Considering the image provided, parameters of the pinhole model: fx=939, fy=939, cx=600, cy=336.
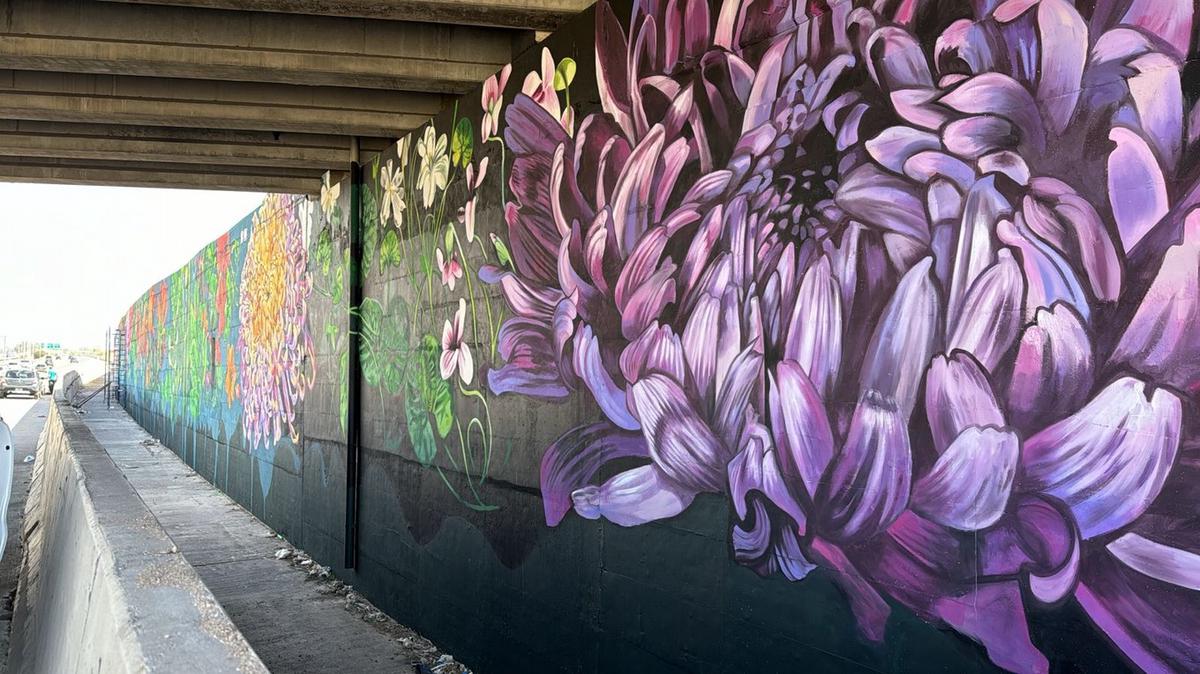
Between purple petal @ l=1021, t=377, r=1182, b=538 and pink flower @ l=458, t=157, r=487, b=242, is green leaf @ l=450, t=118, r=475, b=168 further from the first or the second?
purple petal @ l=1021, t=377, r=1182, b=538

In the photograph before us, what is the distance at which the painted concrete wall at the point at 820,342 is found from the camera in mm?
2609

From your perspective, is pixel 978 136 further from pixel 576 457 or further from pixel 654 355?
pixel 576 457

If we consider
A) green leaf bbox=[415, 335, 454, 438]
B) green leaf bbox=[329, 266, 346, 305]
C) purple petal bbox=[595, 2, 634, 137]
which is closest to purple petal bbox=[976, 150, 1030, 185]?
purple petal bbox=[595, 2, 634, 137]

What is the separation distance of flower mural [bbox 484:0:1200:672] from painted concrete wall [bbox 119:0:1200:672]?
1 centimetres

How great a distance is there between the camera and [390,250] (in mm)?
8023

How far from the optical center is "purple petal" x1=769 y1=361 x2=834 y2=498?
11.6ft

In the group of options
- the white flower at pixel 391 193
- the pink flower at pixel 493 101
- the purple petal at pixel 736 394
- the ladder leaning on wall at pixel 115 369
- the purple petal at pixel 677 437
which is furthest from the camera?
the ladder leaning on wall at pixel 115 369

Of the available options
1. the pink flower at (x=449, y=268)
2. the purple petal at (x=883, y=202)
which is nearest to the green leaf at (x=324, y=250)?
the pink flower at (x=449, y=268)

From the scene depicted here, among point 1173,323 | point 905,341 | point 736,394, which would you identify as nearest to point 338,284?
point 736,394

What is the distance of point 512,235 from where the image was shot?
5.83 meters

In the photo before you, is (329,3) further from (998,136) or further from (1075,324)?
(1075,324)

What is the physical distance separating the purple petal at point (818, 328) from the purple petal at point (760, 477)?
367mm

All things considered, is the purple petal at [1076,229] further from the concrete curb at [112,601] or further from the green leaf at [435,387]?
the green leaf at [435,387]

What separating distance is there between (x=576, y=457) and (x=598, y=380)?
0.49m
